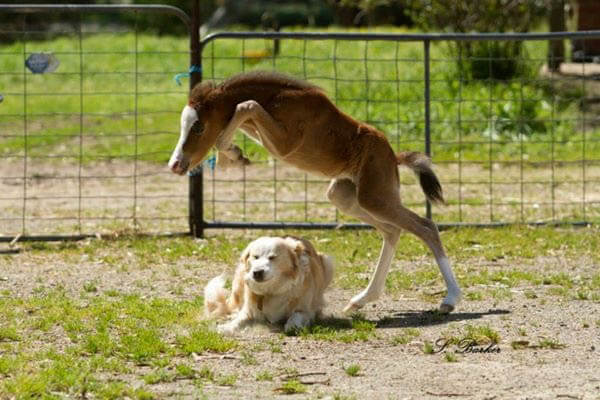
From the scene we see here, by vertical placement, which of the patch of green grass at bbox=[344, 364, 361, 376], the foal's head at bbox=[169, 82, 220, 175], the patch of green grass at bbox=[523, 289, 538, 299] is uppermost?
the foal's head at bbox=[169, 82, 220, 175]

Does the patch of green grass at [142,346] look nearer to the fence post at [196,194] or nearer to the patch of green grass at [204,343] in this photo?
the patch of green grass at [204,343]

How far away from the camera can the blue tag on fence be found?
10031 millimetres

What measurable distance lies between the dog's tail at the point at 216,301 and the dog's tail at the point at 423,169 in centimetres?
147

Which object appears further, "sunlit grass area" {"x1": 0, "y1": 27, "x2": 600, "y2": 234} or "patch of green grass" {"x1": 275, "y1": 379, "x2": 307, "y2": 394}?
"sunlit grass area" {"x1": 0, "y1": 27, "x2": 600, "y2": 234}

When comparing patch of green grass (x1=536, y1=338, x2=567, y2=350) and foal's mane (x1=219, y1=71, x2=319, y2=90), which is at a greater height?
foal's mane (x1=219, y1=71, x2=319, y2=90)

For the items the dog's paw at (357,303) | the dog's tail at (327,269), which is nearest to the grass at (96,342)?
the dog's tail at (327,269)

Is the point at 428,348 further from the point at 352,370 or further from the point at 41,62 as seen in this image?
the point at 41,62

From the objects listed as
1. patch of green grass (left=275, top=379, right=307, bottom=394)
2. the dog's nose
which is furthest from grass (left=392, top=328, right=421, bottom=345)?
patch of green grass (left=275, top=379, right=307, bottom=394)

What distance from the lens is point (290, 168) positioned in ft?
42.5

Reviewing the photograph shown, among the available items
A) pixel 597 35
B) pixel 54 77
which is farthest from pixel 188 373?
pixel 54 77

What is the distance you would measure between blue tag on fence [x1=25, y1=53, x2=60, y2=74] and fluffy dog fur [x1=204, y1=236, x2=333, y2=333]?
367 centimetres

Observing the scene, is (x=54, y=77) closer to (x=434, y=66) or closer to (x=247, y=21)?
(x=434, y=66)

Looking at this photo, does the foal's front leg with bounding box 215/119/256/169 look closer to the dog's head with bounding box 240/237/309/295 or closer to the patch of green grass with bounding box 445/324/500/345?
the dog's head with bounding box 240/237/309/295

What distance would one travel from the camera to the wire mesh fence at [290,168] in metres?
10.7
